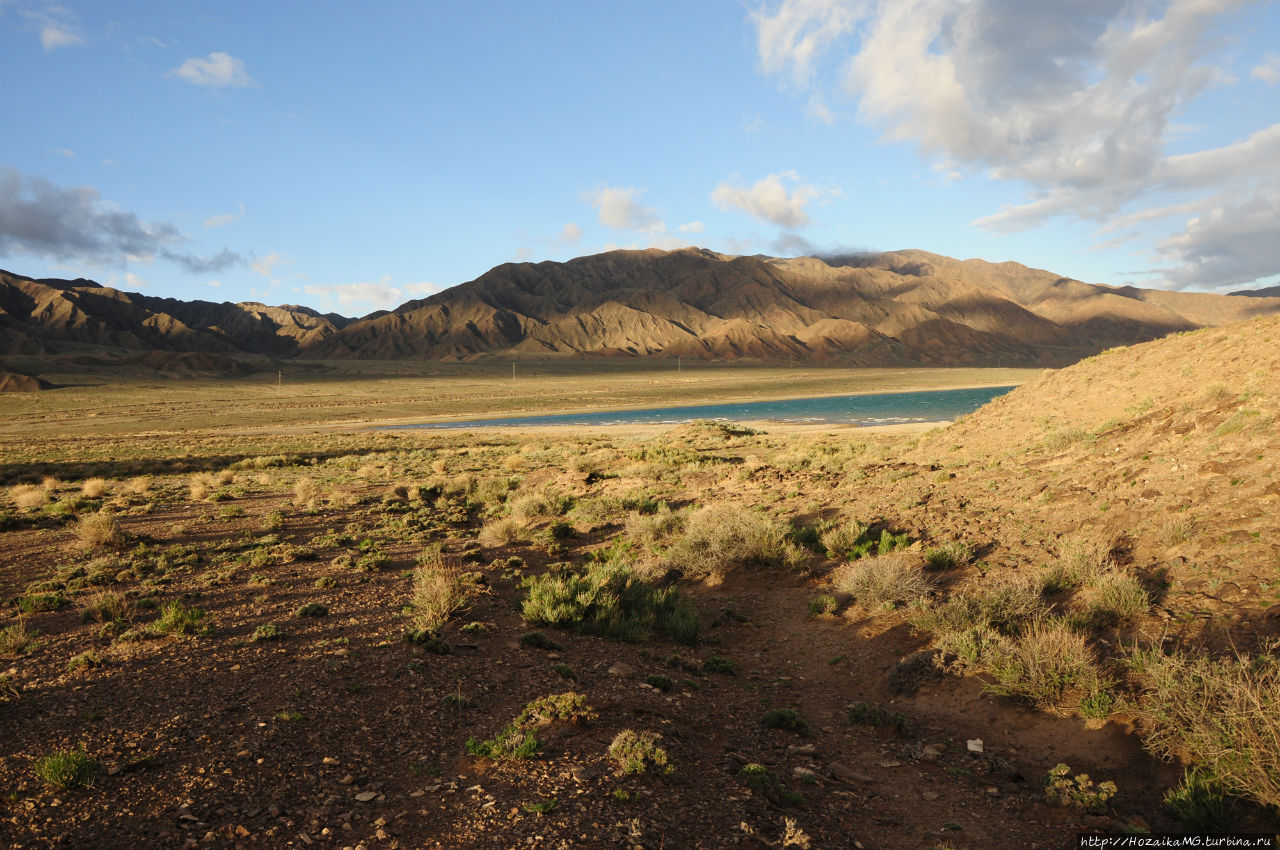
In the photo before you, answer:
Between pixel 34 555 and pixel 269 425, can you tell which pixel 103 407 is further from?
pixel 34 555

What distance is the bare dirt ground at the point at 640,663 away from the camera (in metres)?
5.00

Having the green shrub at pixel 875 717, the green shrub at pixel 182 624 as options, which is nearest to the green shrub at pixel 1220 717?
the green shrub at pixel 875 717

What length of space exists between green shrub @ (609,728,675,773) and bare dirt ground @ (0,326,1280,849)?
82 millimetres

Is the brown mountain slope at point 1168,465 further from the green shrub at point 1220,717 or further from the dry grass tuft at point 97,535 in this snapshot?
the dry grass tuft at point 97,535

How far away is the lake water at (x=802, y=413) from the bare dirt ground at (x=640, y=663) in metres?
42.0

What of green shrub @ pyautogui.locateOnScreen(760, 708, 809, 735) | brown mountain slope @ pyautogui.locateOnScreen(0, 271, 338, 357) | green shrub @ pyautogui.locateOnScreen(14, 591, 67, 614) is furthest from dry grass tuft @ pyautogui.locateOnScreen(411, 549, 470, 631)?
brown mountain slope @ pyautogui.locateOnScreen(0, 271, 338, 357)

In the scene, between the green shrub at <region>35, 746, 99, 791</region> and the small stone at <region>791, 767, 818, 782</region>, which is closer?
the green shrub at <region>35, 746, 99, 791</region>

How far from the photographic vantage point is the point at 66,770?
4.89m

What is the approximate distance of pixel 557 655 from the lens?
327 inches

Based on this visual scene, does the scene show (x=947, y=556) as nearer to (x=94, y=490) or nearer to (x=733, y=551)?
(x=733, y=551)

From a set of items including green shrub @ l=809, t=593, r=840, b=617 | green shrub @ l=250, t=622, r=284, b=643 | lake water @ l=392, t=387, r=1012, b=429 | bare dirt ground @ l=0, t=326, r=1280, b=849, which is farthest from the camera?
lake water @ l=392, t=387, r=1012, b=429

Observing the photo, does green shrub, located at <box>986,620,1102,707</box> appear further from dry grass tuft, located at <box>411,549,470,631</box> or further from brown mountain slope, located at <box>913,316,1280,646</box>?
dry grass tuft, located at <box>411,549,470,631</box>

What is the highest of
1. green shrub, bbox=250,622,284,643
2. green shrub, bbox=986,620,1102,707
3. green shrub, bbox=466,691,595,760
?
green shrub, bbox=986,620,1102,707

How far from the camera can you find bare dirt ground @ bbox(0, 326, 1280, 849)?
16.4ft
